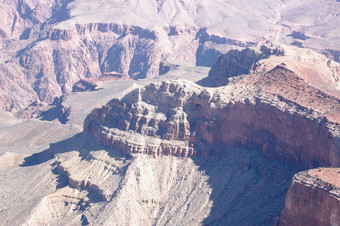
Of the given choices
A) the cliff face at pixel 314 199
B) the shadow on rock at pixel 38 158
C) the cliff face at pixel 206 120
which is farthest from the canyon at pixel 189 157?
the cliff face at pixel 314 199

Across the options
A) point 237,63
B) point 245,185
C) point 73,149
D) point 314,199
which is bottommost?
point 73,149

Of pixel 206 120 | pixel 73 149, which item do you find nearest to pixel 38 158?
pixel 73 149

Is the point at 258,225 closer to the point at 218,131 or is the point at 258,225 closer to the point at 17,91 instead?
the point at 218,131

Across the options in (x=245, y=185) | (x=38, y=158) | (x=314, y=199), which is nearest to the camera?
(x=314, y=199)

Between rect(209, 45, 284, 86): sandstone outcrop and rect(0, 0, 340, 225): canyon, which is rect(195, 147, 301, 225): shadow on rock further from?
rect(209, 45, 284, 86): sandstone outcrop

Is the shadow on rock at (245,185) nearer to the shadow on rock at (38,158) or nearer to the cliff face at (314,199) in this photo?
the cliff face at (314,199)

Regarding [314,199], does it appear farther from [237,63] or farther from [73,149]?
[237,63]

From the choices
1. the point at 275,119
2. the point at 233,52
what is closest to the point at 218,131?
the point at 275,119
